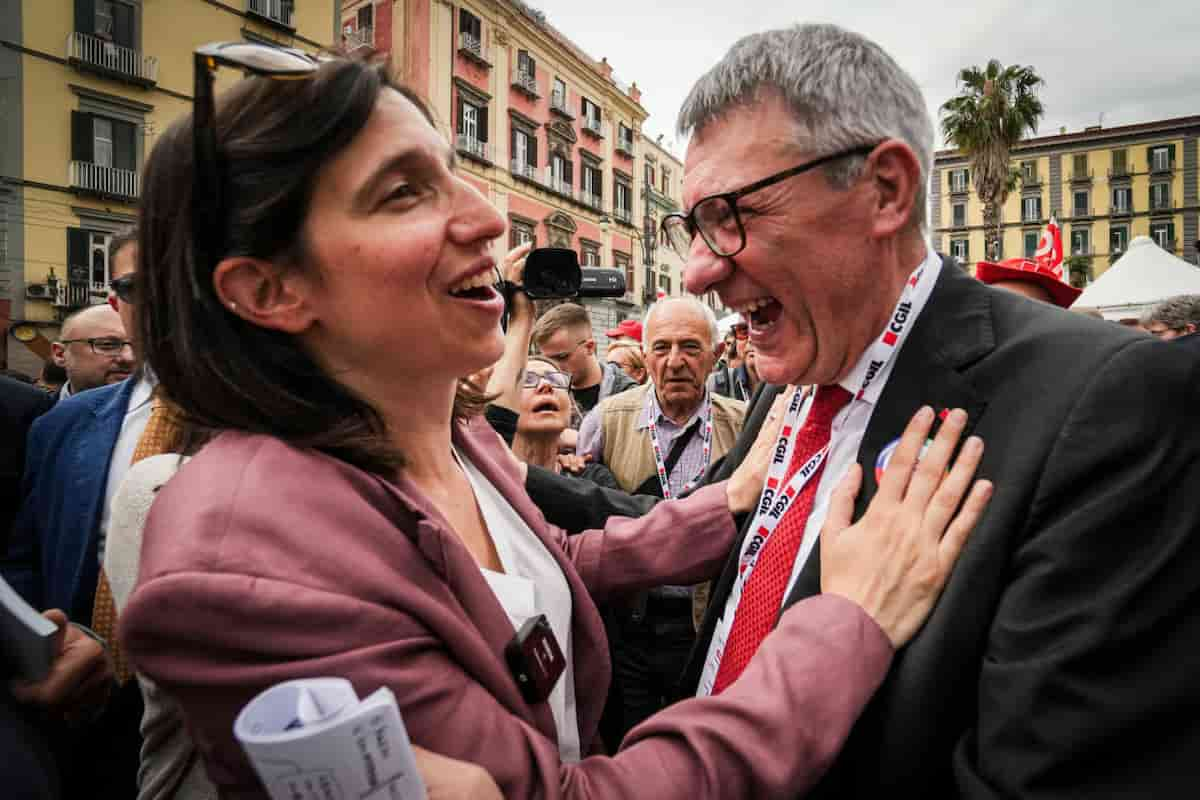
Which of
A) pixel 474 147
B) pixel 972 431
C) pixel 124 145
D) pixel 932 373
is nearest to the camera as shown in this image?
pixel 972 431

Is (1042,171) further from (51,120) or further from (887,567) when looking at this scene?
(887,567)

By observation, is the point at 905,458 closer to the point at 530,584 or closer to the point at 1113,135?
the point at 530,584

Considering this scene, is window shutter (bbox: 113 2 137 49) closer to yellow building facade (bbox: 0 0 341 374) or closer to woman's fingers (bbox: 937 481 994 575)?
yellow building facade (bbox: 0 0 341 374)

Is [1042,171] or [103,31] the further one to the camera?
[1042,171]

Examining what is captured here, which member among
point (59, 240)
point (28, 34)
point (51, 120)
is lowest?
point (59, 240)

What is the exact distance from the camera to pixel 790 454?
5.86ft

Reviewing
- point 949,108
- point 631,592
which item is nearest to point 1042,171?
point 949,108

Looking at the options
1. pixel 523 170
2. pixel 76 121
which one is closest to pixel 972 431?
pixel 76 121

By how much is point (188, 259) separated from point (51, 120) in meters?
20.5

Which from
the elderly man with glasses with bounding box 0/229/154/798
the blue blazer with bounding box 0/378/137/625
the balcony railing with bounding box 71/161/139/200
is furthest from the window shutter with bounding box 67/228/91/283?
the blue blazer with bounding box 0/378/137/625

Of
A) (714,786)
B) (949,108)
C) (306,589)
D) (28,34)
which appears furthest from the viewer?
(949,108)

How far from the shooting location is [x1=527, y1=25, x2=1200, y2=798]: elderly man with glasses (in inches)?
42.1

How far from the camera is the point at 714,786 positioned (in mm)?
1045

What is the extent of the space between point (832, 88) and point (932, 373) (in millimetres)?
614
